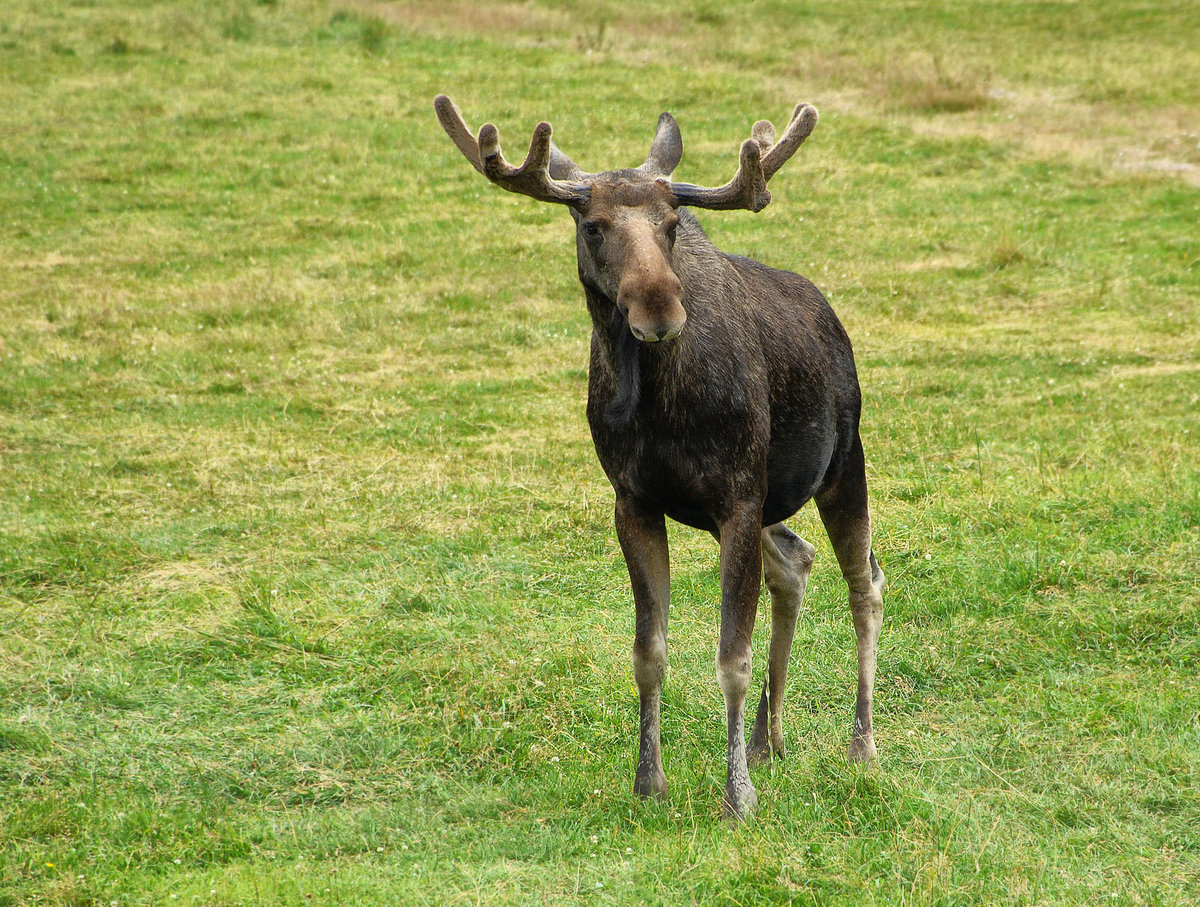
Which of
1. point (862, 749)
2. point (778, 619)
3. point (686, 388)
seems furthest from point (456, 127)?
point (862, 749)

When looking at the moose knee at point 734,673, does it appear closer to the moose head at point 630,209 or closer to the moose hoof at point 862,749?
the moose hoof at point 862,749

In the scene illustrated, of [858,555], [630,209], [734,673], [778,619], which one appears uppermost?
[630,209]

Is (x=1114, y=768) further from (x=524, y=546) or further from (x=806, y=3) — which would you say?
(x=806, y=3)

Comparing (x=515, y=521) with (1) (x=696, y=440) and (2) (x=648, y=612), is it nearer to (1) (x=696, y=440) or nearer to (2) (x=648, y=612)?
(2) (x=648, y=612)

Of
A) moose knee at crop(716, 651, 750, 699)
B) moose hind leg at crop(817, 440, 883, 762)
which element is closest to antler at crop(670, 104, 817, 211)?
moose hind leg at crop(817, 440, 883, 762)

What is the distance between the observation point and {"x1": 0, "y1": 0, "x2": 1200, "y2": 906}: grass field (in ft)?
19.9

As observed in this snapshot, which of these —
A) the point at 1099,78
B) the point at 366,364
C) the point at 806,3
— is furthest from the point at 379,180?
the point at 806,3

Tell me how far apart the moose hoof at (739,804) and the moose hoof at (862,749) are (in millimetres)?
937

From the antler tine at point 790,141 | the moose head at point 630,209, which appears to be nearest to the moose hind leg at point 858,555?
the antler tine at point 790,141

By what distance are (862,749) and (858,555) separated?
1046 millimetres

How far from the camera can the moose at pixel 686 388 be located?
5.84 meters

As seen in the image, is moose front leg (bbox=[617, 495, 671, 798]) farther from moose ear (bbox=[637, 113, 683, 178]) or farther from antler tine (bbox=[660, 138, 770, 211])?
moose ear (bbox=[637, 113, 683, 178])

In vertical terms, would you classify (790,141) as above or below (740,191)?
above

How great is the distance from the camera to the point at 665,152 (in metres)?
6.67
